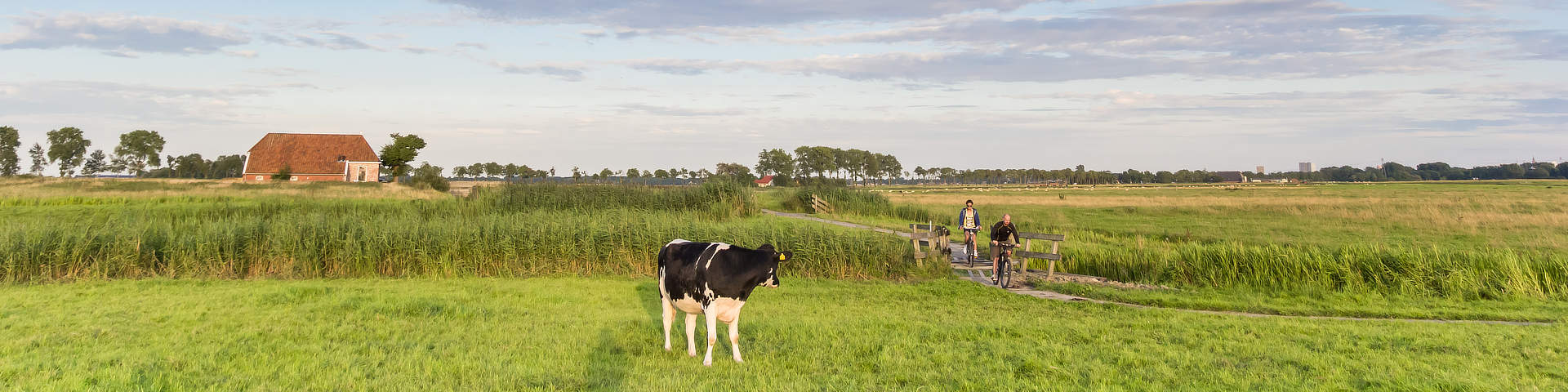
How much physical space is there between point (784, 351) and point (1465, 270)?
1468 cm

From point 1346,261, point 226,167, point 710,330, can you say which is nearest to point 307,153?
point 226,167

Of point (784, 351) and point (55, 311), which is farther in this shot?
point (55, 311)

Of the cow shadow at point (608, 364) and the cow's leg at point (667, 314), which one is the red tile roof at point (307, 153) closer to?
the cow shadow at point (608, 364)

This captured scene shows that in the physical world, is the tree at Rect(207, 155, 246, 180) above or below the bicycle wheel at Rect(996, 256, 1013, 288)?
above

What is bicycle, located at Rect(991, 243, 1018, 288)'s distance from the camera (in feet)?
52.2

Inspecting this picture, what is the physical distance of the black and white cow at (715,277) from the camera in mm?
7402

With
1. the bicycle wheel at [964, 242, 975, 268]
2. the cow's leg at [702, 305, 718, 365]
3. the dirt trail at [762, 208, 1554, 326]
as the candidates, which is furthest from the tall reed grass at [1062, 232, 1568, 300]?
the cow's leg at [702, 305, 718, 365]

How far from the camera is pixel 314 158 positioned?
64.4 metres

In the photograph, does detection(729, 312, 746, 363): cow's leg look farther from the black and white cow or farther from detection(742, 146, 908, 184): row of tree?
detection(742, 146, 908, 184): row of tree

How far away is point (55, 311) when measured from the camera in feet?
35.9

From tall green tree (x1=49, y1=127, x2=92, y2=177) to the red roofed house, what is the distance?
3414 centimetres

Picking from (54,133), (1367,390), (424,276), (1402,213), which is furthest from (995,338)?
(54,133)

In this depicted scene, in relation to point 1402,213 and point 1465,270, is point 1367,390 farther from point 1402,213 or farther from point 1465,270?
point 1402,213

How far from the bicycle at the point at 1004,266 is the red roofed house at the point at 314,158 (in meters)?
61.7
